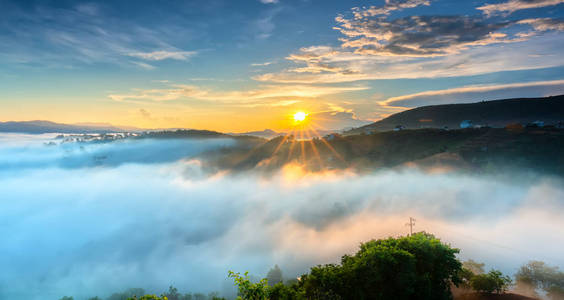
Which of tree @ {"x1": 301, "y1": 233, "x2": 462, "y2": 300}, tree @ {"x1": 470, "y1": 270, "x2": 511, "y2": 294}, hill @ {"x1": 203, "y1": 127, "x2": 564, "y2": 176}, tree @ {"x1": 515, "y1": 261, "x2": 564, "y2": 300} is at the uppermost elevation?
hill @ {"x1": 203, "y1": 127, "x2": 564, "y2": 176}

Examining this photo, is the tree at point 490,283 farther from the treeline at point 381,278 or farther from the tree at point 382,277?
the tree at point 382,277

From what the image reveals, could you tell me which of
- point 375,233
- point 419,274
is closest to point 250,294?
point 419,274

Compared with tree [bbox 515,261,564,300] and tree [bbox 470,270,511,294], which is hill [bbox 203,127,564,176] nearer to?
tree [bbox 515,261,564,300]

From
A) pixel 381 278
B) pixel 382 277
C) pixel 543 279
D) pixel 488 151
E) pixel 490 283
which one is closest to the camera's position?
pixel 381 278

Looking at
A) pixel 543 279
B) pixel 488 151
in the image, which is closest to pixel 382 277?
pixel 543 279

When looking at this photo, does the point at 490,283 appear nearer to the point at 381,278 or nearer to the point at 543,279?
the point at 381,278

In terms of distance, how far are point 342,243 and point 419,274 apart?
6375 inches

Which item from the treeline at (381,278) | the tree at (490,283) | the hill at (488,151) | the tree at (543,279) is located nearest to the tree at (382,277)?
the treeline at (381,278)

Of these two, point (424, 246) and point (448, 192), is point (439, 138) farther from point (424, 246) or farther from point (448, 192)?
point (424, 246)

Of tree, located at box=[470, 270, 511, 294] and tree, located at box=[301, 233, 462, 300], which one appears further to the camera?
tree, located at box=[470, 270, 511, 294]

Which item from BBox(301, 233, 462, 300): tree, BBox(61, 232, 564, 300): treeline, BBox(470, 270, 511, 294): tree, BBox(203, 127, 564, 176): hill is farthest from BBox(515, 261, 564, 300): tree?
BBox(203, 127, 564, 176): hill

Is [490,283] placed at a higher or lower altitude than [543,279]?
higher

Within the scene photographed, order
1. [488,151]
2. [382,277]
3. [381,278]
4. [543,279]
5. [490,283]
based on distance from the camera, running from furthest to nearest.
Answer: [488,151]
[543,279]
[490,283]
[382,277]
[381,278]

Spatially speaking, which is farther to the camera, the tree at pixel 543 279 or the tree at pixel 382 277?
the tree at pixel 543 279
